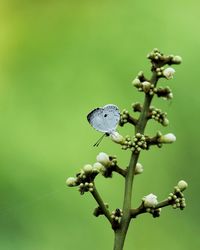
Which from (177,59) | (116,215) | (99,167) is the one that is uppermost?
(177,59)

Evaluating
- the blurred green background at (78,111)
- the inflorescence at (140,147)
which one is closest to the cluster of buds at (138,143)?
the inflorescence at (140,147)

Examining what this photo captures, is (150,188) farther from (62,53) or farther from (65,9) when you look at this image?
(65,9)

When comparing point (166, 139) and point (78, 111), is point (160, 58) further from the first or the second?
point (78, 111)

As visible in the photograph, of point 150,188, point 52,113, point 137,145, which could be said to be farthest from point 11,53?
point 137,145

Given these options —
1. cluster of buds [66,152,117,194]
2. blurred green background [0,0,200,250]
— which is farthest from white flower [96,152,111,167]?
blurred green background [0,0,200,250]

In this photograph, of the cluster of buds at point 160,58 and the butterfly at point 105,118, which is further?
the cluster of buds at point 160,58

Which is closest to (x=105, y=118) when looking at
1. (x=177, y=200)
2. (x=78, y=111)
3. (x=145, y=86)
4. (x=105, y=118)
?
(x=105, y=118)

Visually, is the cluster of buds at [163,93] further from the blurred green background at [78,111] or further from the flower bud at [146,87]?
the blurred green background at [78,111]
